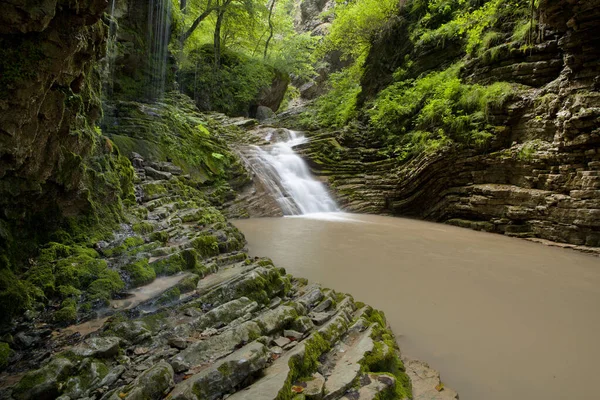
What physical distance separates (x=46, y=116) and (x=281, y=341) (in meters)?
3.04

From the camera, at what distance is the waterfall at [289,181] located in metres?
11.5

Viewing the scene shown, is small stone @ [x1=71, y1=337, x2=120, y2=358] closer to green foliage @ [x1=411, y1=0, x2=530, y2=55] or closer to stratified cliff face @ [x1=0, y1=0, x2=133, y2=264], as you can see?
stratified cliff face @ [x1=0, y1=0, x2=133, y2=264]

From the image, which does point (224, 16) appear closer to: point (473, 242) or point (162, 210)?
point (162, 210)

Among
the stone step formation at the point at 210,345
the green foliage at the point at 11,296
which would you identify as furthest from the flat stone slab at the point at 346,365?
the green foliage at the point at 11,296

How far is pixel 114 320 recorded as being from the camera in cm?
277

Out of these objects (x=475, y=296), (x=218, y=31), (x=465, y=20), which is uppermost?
(x=218, y=31)

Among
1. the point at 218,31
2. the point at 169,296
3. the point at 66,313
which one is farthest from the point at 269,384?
the point at 218,31

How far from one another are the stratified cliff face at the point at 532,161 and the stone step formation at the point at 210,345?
21.8ft

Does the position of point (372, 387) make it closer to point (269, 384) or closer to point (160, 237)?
point (269, 384)

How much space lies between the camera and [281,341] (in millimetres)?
2674

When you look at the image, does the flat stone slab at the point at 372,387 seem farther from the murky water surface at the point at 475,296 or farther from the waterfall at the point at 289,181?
the waterfall at the point at 289,181

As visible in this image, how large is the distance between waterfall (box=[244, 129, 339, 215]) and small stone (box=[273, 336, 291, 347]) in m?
8.28

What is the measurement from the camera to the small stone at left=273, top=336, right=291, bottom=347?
2.63m

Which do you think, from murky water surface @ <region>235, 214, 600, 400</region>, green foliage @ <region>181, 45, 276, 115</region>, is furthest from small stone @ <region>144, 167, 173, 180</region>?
green foliage @ <region>181, 45, 276, 115</region>
